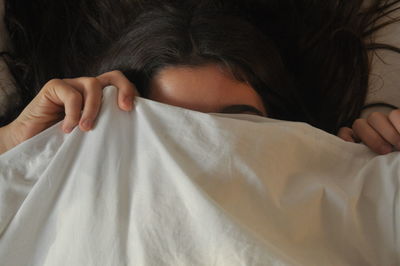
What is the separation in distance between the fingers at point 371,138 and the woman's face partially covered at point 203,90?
0.54 ft

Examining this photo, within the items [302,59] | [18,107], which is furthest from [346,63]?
[18,107]

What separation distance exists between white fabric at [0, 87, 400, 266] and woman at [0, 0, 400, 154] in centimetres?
6

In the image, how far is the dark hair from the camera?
2.69 ft

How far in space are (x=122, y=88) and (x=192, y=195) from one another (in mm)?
201

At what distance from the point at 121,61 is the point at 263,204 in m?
0.39

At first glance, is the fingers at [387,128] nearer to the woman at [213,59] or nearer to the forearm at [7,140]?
the woman at [213,59]

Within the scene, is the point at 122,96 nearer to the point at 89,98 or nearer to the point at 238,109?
the point at 89,98

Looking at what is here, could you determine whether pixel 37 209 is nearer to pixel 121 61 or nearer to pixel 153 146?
pixel 153 146

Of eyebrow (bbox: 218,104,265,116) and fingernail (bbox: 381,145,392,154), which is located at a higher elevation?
eyebrow (bbox: 218,104,265,116)

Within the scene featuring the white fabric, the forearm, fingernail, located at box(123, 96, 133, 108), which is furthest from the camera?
the forearm

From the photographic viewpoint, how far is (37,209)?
564 millimetres

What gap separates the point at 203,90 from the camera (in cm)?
68

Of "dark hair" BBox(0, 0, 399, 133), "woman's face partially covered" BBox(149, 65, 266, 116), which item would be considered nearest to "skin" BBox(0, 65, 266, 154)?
"woman's face partially covered" BBox(149, 65, 266, 116)

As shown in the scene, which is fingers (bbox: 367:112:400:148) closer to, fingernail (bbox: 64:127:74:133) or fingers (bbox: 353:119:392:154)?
fingers (bbox: 353:119:392:154)
